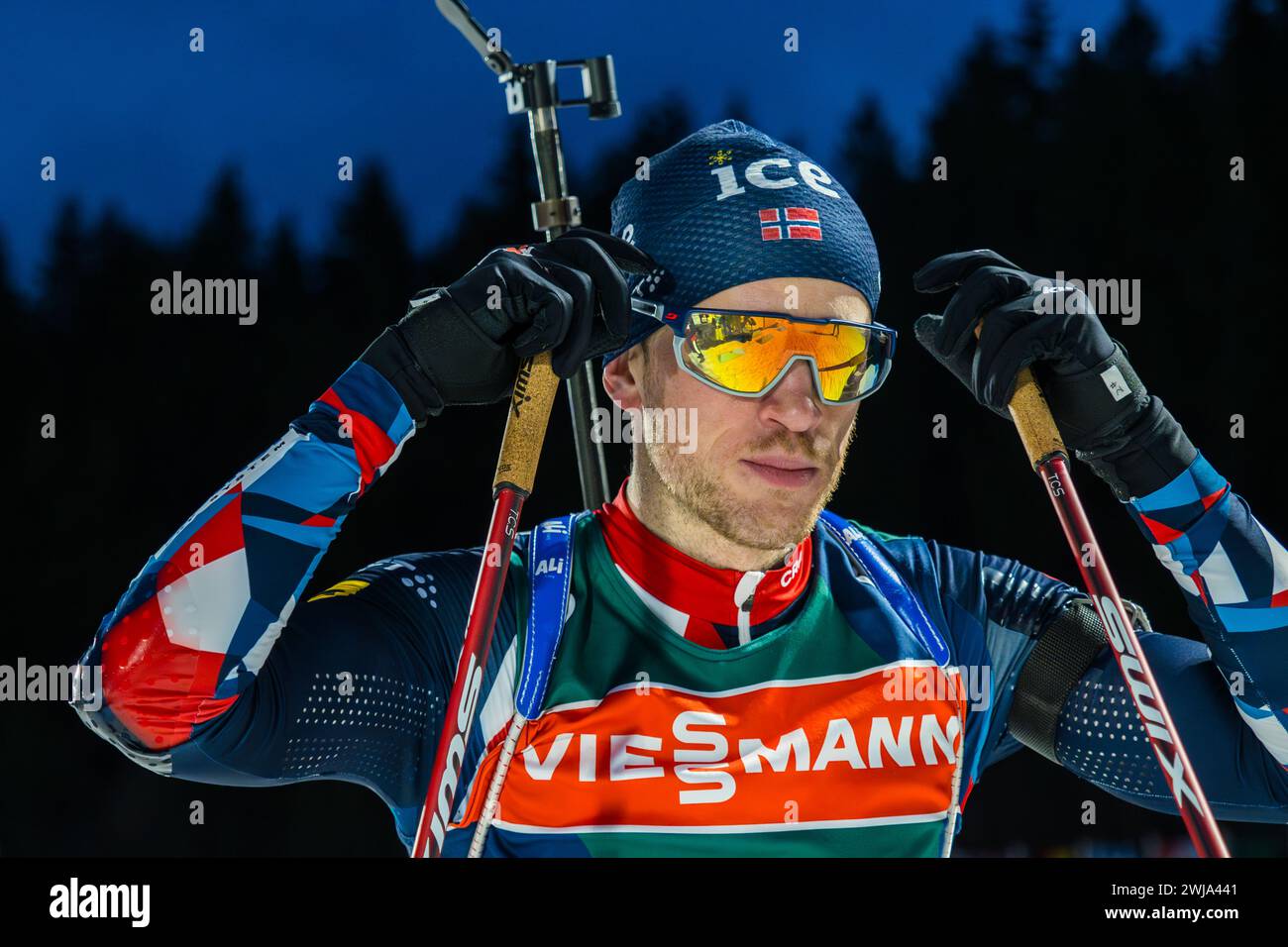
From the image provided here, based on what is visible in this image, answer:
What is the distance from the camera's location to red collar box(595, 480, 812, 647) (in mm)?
2400

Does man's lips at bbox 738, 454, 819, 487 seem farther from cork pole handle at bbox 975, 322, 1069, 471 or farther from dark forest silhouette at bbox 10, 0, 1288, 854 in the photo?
dark forest silhouette at bbox 10, 0, 1288, 854

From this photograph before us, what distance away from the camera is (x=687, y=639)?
7.79ft

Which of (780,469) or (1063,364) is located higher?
(1063,364)

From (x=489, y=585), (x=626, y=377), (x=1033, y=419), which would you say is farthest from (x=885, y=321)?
(x=489, y=585)

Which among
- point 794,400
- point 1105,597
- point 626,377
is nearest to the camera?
point 1105,597

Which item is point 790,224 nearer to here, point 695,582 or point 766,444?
point 766,444

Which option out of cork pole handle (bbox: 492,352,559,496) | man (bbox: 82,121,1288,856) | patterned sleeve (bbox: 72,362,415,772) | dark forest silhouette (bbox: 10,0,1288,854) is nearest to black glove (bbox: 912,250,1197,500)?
man (bbox: 82,121,1288,856)

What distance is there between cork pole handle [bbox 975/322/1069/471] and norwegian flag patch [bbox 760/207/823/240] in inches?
14.4

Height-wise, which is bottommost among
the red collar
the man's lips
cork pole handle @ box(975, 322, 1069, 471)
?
the red collar

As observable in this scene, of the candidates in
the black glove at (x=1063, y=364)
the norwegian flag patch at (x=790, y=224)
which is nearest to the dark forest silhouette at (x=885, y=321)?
the norwegian flag patch at (x=790, y=224)

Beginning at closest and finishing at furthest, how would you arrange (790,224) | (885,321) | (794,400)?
(794,400) → (790,224) → (885,321)

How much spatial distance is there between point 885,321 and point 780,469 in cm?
225

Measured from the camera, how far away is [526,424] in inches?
79.7
